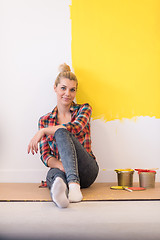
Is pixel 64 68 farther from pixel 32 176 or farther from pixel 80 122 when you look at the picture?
pixel 32 176

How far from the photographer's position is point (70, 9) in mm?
2480

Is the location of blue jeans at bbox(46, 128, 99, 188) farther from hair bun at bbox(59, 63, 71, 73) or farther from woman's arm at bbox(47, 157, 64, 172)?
hair bun at bbox(59, 63, 71, 73)

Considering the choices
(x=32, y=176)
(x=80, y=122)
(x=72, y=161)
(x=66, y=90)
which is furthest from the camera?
(x=32, y=176)

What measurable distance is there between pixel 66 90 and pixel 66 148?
2.15ft

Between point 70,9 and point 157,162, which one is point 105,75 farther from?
point 157,162

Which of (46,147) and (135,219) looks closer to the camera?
(135,219)

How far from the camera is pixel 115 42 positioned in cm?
248

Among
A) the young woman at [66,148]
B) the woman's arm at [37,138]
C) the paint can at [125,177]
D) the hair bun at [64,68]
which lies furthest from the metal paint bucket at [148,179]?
the hair bun at [64,68]

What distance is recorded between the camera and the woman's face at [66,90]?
83.7 inches

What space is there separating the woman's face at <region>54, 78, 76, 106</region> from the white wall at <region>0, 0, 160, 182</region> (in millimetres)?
319

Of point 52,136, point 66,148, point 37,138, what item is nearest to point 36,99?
point 52,136

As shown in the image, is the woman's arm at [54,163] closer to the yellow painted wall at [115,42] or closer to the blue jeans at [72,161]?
the blue jeans at [72,161]

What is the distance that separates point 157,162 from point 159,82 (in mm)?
673

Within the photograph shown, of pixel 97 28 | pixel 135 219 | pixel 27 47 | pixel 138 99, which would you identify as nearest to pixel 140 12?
pixel 97 28
